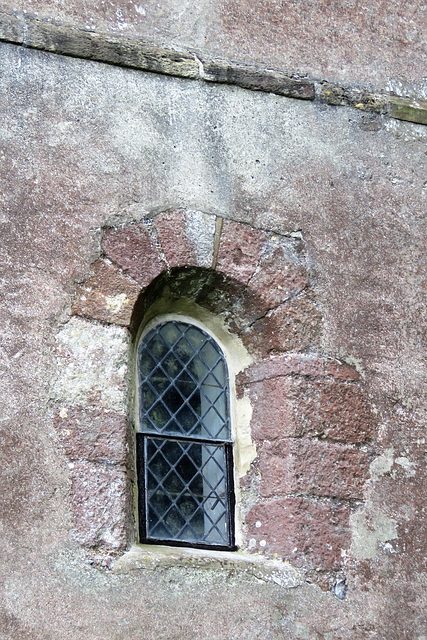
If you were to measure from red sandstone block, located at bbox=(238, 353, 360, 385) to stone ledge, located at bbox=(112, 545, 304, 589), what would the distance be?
2.65ft

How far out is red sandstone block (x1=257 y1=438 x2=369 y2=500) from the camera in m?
Answer: 3.87

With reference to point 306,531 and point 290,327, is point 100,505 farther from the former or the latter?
point 290,327

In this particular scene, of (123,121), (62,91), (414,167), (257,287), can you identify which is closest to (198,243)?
(257,287)

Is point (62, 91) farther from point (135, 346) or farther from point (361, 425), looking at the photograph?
point (361, 425)

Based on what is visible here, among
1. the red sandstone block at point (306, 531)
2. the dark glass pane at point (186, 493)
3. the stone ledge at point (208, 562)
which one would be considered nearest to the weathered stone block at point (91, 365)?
the dark glass pane at point (186, 493)

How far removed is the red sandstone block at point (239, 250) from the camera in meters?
4.12

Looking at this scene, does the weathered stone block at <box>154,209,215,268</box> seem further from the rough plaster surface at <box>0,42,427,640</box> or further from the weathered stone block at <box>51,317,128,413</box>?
the weathered stone block at <box>51,317,128,413</box>

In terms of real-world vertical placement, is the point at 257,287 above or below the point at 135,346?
above

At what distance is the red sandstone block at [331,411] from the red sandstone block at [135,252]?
2.62 feet

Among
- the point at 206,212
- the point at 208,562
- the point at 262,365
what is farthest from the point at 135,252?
the point at 208,562

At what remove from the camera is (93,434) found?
361 cm

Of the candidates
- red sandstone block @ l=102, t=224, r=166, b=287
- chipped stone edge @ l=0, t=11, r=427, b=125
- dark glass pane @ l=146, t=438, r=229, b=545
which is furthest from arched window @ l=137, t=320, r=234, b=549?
chipped stone edge @ l=0, t=11, r=427, b=125

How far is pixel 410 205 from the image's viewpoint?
4.61 meters

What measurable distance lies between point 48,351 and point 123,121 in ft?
3.94
